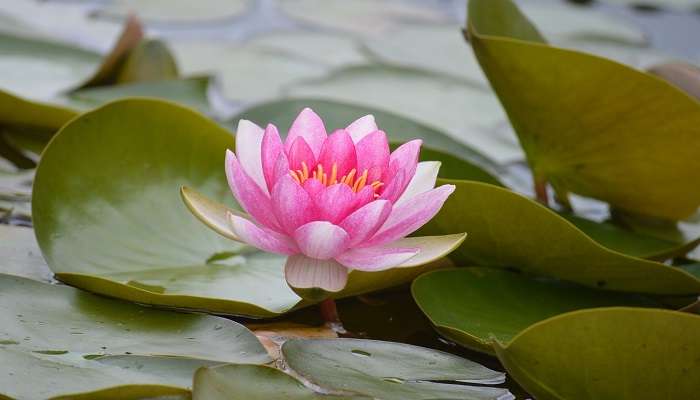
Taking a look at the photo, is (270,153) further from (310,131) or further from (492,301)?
(492,301)

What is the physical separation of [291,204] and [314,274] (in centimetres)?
7

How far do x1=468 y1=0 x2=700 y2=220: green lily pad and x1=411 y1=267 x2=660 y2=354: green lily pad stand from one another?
17 centimetres

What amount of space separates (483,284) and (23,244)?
1.54 ft

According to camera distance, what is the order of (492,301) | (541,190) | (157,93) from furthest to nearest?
(157,93) → (541,190) → (492,301)

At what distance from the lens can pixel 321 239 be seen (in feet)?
2.39

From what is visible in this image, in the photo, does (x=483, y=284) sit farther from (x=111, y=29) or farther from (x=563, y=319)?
(x=111, y=29)

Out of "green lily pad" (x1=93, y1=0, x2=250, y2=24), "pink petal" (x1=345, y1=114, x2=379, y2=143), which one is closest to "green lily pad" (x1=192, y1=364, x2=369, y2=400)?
"pink petal" (x1=345, y1=114, x2=379, y2=143)

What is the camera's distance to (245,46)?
1998 millimetres

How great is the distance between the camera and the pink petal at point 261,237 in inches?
29.0

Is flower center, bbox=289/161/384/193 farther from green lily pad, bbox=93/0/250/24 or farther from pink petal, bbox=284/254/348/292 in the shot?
green lily pad, bbox=93/0/250/24

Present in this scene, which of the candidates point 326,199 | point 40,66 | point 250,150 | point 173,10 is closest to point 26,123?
point 40,66

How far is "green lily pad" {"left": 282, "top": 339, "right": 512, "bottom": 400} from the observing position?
2.44ft

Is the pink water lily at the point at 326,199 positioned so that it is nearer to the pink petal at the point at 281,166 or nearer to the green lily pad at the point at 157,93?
the pink petal at the point at 281,166

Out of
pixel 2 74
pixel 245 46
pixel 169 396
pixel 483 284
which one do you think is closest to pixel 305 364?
pixel 169 396
